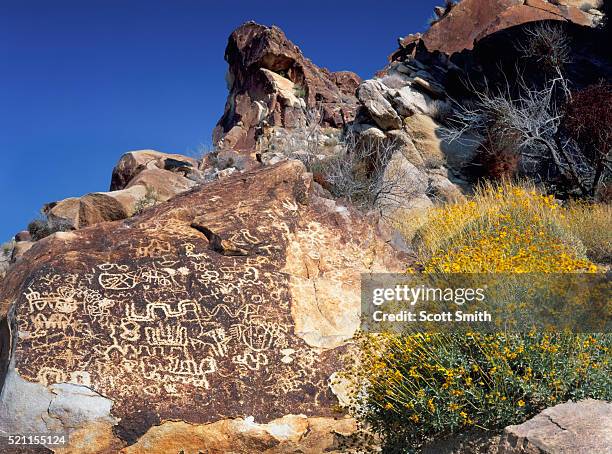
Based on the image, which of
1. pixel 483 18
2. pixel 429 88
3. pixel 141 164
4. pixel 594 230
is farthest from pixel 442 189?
pixel 141 164

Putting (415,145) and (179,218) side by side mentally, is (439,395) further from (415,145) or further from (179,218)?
(415,145)

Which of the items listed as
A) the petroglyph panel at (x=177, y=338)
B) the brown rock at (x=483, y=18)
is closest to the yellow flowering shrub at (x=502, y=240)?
the petroglyph panel at (x=177, y=338)

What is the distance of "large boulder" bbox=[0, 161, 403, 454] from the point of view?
483 centimetres

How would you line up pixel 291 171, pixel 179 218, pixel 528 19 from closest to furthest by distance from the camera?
1. pixel 179 218
2. pixel 291 171
3. pixel 528 19

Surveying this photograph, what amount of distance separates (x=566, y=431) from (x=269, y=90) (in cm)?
2385

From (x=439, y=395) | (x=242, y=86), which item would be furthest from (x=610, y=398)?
(x=242, y=86)

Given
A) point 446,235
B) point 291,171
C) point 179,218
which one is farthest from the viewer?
point 446,235

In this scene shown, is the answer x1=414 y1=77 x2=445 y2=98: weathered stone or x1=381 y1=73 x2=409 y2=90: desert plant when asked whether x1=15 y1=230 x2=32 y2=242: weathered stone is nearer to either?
x1=381 y1=73 x2=409 y2=90: desert plant

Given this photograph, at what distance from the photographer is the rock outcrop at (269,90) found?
25.0 metres

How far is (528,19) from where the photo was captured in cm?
1823

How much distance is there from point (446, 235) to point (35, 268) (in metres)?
4.79

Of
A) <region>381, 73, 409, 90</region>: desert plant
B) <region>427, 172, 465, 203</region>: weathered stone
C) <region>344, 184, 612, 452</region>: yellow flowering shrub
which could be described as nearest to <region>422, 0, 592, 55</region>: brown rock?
<region>381, 73, 409, 90</region>: desert plant

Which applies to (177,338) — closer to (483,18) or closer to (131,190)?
(131,190)

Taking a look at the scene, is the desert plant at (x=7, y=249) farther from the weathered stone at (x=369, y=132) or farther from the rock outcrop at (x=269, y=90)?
the weathered stone at (x=369, y=132)
